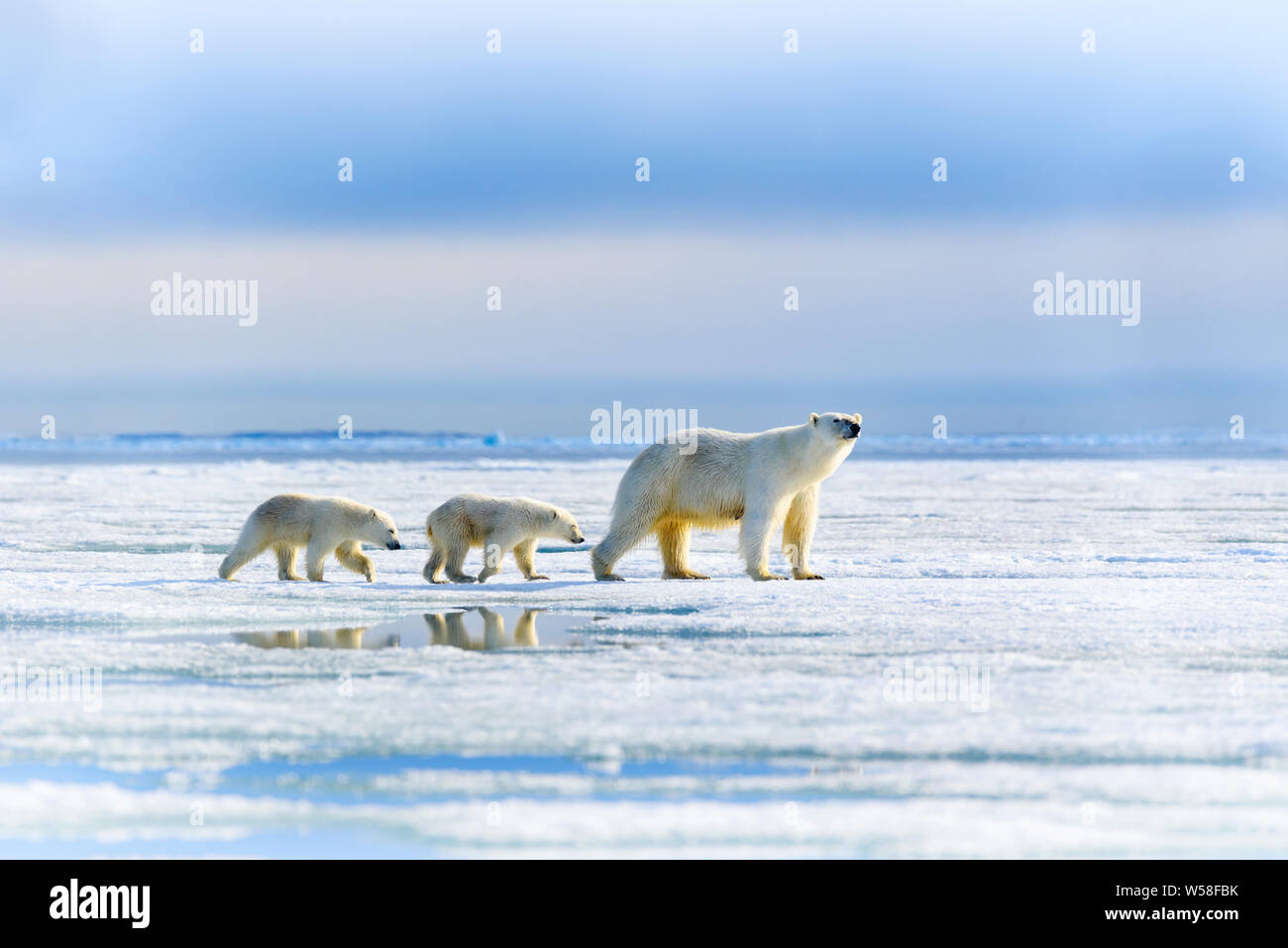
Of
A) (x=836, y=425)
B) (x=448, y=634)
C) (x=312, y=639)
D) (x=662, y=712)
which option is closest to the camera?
(x=662, y=712)

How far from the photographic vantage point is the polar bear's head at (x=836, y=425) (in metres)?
8.22

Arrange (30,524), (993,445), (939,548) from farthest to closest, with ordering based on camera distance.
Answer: (993,445) → (30,524) → (939,548)

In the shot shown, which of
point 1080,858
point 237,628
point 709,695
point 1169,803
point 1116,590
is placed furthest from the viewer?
point 1116,590

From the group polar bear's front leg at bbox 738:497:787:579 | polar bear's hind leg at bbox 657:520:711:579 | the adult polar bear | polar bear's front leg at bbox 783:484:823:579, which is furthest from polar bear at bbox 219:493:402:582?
polar bear's front leg at bbox 783:484:823:579

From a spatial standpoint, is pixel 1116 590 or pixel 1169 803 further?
pixel 1116 590

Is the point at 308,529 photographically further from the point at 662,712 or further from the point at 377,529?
the point at 662,712

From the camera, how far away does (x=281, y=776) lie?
3.96m

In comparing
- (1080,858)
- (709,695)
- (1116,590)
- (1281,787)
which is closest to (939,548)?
(1116,590)

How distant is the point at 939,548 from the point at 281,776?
24.2 feet

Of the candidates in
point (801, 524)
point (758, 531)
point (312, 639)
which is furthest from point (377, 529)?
point (801, 524)

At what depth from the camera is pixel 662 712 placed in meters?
4.65

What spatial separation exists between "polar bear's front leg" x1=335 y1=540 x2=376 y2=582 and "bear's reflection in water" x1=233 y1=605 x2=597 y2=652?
179 cm

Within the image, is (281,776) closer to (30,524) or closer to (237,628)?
(237,628)

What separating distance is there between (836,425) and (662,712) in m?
3.97
